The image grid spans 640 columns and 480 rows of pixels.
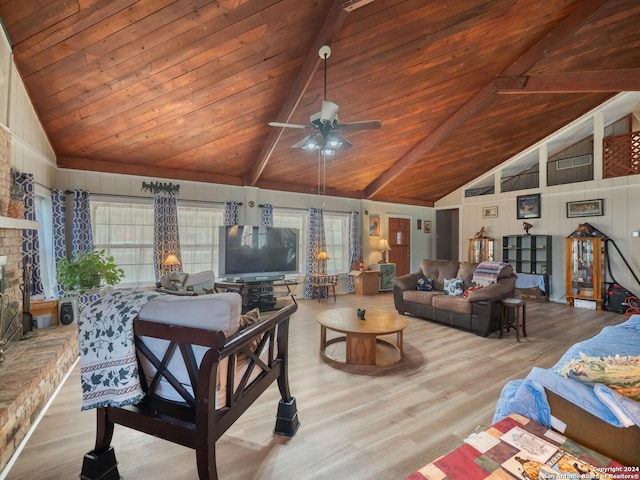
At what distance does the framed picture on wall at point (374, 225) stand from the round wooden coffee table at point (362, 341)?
4354 millimetres

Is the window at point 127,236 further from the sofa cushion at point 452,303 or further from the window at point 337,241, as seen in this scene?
the sofa cushion at point 452,303

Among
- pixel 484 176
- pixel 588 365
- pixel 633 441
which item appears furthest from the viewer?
pixel 484 176

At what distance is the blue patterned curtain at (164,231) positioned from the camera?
16.3 ft

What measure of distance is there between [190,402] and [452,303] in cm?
380

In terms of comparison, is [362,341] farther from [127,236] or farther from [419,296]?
[127,236]

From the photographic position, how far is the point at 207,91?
3.56m

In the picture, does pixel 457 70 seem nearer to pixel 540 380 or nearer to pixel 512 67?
pixel 512 67

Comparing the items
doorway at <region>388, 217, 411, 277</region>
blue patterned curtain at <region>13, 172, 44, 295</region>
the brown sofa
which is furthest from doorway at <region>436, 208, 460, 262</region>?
blue patterned curtain at <region>13, 172, 44, 295</region>

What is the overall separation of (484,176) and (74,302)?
868cm

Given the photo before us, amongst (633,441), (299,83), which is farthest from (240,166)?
(633,441)

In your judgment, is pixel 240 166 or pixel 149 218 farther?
pixel 240 166

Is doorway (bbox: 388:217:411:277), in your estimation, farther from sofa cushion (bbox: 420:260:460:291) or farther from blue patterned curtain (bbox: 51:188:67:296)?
blue patterned curtain (bbox: 51:188:67:296)

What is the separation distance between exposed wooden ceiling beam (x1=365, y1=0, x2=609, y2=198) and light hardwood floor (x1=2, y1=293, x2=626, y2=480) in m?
3.72

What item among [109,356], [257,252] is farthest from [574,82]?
[109,356]
